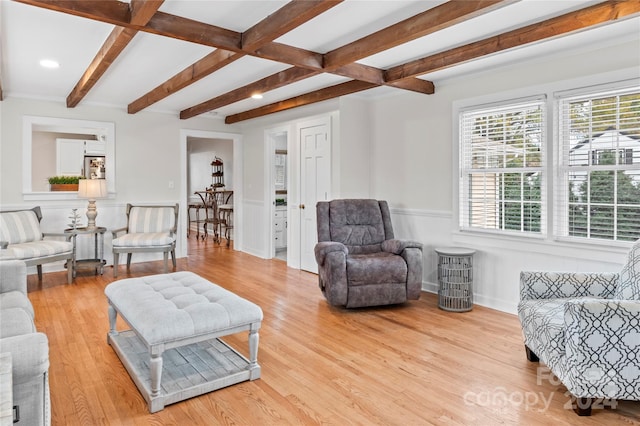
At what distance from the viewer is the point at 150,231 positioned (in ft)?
19.2

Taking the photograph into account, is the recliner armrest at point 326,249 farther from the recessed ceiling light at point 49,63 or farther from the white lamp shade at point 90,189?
the white lamp shade at point 90,189

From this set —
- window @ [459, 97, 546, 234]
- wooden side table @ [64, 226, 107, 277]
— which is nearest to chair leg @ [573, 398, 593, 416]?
window @ [459, 97, 546, 234]

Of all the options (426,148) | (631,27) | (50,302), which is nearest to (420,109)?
(426,148)

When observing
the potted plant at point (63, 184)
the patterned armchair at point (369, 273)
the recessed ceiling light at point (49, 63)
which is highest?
the recessed ceiling light at point (49, 63)

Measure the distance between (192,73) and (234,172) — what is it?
11.3ft

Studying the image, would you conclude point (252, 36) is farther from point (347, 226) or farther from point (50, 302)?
point (50, 302)

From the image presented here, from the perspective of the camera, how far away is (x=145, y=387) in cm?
227

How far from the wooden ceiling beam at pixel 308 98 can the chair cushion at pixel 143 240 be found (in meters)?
2.23

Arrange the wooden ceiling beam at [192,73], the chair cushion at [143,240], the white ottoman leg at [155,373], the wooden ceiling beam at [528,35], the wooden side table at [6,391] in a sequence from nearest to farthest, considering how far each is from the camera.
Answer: the wooden side table at [6,391] → the white ottoman leg at [155,373] → the wooden ceiling beam at [528,35] → the wooden ceiling beam at [192,73] → the chair cushion at [143,240]

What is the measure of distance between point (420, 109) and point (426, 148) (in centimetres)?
45

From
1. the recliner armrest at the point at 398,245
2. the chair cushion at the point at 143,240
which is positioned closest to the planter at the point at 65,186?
the chair cushion at the point at 143,240

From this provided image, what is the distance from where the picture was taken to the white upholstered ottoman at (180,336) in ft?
7.21

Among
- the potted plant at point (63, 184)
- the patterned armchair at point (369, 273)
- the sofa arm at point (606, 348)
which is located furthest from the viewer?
the potted plant at point (63, 184)

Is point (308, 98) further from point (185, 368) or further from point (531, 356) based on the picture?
point (531, 356)
